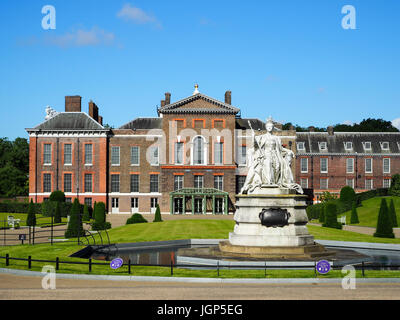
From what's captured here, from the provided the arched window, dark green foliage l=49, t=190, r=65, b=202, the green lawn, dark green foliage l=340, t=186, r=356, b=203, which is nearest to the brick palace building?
the arched window

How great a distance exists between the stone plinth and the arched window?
142ft

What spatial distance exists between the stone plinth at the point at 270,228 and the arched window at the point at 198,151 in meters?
43.2

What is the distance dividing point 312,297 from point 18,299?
316 inches

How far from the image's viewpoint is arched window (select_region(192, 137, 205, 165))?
6506 centimetres

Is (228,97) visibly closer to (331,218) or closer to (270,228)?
(331,218)

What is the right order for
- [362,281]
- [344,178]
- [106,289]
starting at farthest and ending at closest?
1. [344,178]
2. [362,281]
3. [106,289]

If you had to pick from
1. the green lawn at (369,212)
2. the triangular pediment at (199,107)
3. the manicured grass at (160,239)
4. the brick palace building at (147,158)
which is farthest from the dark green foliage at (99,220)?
the triangular pediment at (199,107)

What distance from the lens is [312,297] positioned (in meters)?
13.8

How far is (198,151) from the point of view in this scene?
6512cm

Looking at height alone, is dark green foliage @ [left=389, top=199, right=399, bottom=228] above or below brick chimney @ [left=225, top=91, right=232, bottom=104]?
below

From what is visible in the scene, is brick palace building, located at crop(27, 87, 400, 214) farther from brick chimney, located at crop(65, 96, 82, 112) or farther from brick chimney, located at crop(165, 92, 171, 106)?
brick chimney, located at crop(165, 92, 171, 106)
